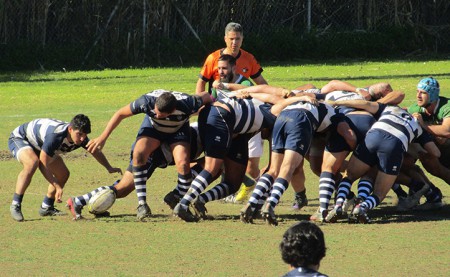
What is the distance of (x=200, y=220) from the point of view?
40.4 feet

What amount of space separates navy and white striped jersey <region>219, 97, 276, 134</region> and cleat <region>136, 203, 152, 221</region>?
132 cm

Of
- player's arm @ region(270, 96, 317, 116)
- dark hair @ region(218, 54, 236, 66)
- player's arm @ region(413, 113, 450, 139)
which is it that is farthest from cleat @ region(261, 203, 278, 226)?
dark hair @ region(218, 54, 236, 66)

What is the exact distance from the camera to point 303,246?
6.14m

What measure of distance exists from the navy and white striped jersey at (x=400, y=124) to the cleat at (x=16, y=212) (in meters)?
4.09

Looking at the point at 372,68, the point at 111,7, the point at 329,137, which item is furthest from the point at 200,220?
the point at 111,7

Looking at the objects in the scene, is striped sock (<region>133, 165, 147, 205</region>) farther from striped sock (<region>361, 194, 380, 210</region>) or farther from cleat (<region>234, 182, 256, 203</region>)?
striped sock (<region>361, 194, 380, 210</region>)

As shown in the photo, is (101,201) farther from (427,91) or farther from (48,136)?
→ (427,91)

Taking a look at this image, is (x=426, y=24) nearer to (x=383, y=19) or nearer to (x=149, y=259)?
(x=383, y=19)

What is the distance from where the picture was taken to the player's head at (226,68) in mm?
13539

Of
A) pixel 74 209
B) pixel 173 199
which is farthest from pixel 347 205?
pixel 74 209

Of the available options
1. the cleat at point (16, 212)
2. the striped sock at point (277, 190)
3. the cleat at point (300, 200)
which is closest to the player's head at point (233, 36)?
the cleat at point (300, 200)

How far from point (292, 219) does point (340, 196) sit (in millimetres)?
644

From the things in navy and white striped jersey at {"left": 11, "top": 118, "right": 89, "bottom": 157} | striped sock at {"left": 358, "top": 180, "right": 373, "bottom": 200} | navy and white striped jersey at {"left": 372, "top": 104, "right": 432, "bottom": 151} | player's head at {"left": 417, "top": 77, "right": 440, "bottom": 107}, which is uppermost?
player's head at {"left": 417, "top": 77, "right": 440, "bottom": 107}

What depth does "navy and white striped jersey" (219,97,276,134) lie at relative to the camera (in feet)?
40.7
